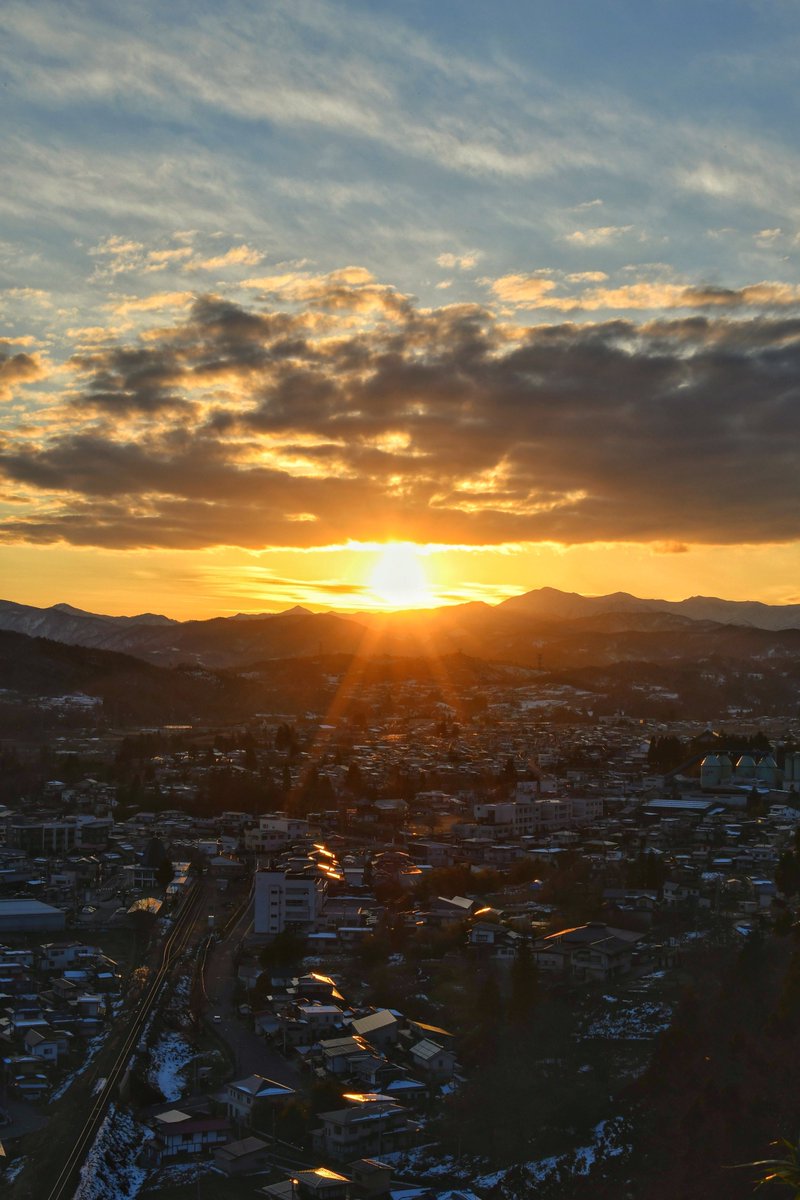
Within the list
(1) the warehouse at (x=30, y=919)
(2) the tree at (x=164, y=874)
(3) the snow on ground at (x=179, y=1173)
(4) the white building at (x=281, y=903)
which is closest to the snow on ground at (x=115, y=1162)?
(3) the snow on ground at (x=179, y=1173)

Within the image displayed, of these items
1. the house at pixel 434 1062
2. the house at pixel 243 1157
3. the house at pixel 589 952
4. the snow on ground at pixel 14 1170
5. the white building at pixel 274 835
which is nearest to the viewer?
the snow on ground at pixel 14 1170

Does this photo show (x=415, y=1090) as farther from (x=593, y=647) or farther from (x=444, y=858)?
(x=593, y=647)

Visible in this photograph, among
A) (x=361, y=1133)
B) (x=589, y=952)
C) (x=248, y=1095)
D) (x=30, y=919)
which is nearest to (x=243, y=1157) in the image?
(x=248, y=1095)

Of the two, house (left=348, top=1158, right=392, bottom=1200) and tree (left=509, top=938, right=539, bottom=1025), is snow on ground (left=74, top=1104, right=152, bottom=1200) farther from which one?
tree (left=509, top=938, right=539, bottom=1025)

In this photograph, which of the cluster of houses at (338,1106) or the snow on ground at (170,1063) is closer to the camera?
the cluster of houses at (338,1106)

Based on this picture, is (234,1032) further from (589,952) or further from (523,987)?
(589,952)

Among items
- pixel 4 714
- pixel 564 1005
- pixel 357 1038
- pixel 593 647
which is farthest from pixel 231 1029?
pixel 593 647

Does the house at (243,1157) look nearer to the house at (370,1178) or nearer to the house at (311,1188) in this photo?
the house at (311,1188)
